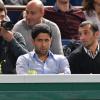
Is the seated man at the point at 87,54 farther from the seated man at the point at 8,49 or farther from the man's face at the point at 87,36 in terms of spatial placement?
the seated man at the point at 8,49

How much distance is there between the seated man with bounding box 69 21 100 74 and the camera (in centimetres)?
476

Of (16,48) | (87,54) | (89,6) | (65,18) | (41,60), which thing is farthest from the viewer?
(65,18)

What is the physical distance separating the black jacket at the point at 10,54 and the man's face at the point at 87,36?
2.00ft

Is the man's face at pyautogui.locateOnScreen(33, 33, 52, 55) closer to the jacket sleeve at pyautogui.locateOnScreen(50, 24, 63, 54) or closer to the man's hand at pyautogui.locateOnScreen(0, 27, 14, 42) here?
the man's hand at pyautogui.locateOnScreen(0, 27, 14, 42)

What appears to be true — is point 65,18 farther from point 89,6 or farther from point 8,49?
point 8,49

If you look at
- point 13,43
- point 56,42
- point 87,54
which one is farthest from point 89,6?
point 13,43

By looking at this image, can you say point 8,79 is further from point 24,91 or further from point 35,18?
point 35,18

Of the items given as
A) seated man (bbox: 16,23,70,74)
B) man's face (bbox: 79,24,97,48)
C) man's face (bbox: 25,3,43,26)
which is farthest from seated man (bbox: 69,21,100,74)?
man's face (bbox: 25,3,43,26)

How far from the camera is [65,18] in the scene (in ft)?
20.3

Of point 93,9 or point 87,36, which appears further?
point 93,9

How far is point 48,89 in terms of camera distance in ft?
10.7

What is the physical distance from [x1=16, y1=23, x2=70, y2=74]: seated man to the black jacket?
34 centimetres

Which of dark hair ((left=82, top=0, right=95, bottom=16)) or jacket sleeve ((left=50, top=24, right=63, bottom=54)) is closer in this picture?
jacket sleeve ((left=50, top=24, right=63, bottom=54))

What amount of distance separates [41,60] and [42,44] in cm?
15
